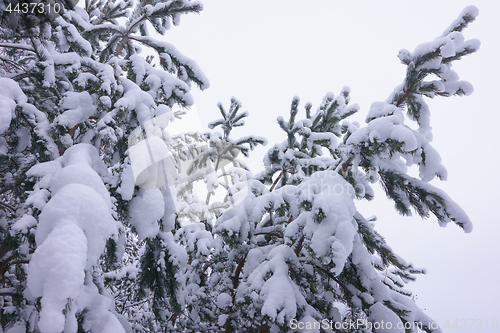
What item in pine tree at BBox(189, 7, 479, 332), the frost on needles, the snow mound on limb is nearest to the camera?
the snow mound on limb

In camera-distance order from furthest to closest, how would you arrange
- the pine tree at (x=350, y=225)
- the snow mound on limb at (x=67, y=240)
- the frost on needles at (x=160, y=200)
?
1. the pine tree at (x=350, y=225)
2. the frost on needles at (x=160, y=200)
3. the snow mound on limb at (x=67, y=240)

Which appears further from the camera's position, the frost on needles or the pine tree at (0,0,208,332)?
the frost on needles

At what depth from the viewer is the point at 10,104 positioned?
2.41 m

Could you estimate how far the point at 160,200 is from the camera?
277cm

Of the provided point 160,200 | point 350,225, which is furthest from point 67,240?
point 350,225

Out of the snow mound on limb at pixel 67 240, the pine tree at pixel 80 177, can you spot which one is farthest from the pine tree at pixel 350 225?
the snow mound on limb at pixel 67 240

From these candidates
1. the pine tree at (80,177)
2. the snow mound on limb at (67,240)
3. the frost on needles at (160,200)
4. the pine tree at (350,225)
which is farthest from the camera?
the pine tree at (350,225)

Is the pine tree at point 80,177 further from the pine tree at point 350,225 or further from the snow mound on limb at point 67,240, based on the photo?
the pine tree at point 350,225

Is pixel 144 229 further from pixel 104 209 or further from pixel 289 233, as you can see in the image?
pixel 289 233

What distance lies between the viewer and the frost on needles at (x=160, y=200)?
2.02 m

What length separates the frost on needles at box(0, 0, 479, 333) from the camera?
6.61 feet

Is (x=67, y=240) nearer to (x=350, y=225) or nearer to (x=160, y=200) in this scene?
(x=160, y=200)

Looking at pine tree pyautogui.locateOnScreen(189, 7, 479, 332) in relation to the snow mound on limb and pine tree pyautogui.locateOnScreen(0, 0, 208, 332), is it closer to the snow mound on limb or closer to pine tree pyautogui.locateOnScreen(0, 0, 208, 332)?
pine tree pyautogui.locateOnScreen(0, 0, 208, 332)

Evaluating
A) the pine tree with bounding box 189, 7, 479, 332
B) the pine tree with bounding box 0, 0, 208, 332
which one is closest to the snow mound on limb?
the pine tree with bounding box 0, 0, 208, 332
